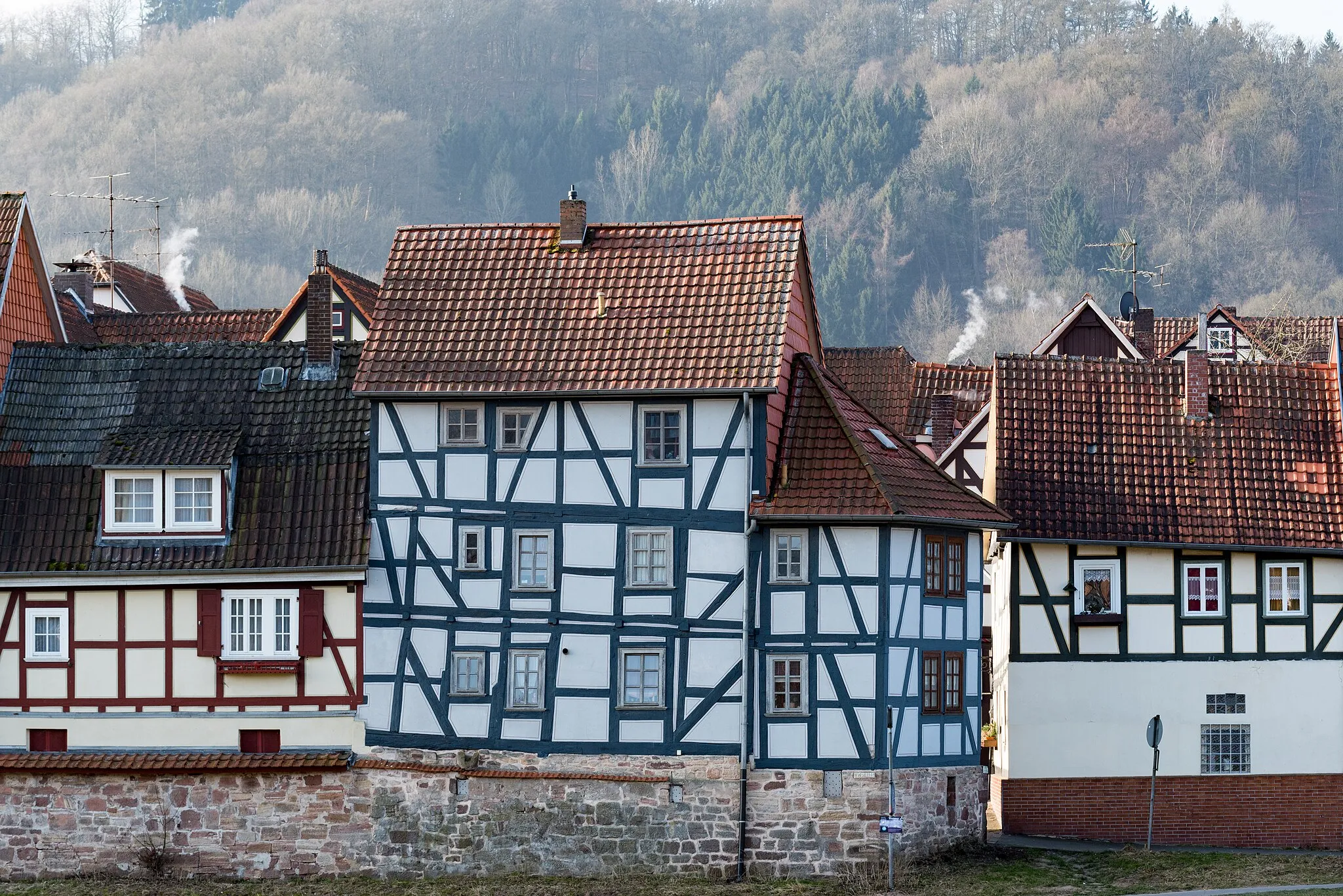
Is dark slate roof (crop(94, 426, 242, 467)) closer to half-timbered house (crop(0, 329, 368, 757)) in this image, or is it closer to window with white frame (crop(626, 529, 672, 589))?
half-timbered house (crop(0, 329, 368, 757))

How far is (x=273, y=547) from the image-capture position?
41375mm

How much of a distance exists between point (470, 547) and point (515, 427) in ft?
7.91

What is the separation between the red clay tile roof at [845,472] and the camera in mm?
40375

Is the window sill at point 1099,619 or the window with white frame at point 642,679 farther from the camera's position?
the window sill at point 1099,619

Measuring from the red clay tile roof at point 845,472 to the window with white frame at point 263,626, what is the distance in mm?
8958

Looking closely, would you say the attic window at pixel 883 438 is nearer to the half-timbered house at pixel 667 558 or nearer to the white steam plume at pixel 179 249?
the half-timbered house at pixel 667 558

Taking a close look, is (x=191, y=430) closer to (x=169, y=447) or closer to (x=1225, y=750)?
(x=169, y=447)

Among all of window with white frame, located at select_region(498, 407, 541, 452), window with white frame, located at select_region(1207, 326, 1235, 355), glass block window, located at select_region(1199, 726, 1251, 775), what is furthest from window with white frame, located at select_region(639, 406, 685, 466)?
window with white frame, located at select_region(1207, 326, 1235, 355)

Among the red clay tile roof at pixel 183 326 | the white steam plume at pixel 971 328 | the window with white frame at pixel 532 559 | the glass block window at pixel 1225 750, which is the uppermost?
the white steam plume at pixel 971 328

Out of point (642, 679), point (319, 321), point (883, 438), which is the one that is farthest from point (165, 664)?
point (883, 438)

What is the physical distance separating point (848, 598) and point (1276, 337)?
1381 inches

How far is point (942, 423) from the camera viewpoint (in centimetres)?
6188

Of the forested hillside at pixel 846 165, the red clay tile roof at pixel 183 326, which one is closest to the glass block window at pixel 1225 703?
the red clay tile roof at pixel 183 326

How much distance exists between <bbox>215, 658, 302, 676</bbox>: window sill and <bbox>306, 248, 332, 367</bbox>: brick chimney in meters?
6.53
